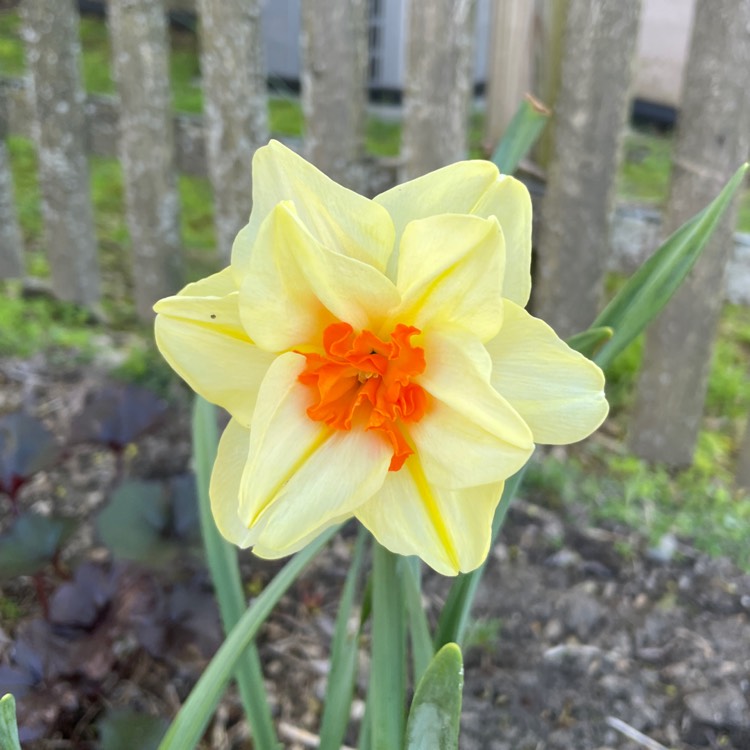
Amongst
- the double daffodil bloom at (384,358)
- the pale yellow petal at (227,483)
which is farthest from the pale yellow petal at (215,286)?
the pale yellow petal at (227,483)

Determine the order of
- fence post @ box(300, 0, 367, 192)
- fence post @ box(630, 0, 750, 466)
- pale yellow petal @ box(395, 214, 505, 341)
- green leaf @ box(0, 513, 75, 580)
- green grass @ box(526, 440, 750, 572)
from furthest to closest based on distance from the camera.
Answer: fence post @ box(300, 0, 367, 192) < green grass @ box(526, 440, 750, 572) < fence post @ box(630, 0, 750, 466) < green leaf @ box(0, 513, 75, 580) < pale yellow petal @ box(395, 214, 505, 341)

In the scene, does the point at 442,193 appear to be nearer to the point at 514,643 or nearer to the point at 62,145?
the point at 514,643

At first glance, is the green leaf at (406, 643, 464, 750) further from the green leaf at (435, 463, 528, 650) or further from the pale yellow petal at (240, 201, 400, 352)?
the pale yellow petal at (240, 201, 400, 352)

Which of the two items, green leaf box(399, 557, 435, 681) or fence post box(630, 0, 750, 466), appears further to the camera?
fence post box(630, 0, 750, 466)

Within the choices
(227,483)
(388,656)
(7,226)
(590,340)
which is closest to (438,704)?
(388,656)

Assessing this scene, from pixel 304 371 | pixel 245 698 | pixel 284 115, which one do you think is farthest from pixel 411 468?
pixel 284 115

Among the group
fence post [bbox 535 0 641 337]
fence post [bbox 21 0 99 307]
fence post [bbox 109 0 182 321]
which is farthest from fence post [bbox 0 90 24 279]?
fence post [bbox 535 0 641 337]
